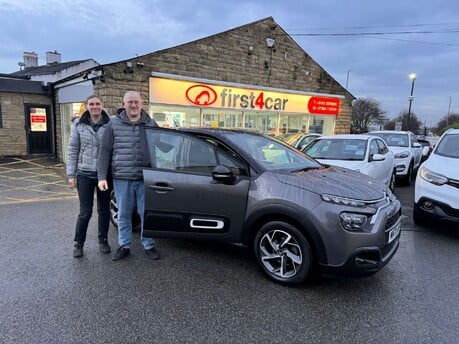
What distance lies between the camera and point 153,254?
3801mm

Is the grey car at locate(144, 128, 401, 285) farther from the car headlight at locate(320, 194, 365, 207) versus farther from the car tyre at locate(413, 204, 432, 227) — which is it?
the car tyre at locate(413, 204, 432, 227)

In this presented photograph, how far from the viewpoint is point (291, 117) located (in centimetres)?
1424

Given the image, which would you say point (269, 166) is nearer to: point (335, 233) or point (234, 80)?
point (335, 233)

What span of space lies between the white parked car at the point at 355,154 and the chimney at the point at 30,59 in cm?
2141

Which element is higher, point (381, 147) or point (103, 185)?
point (381, 147)

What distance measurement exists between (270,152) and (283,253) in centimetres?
123

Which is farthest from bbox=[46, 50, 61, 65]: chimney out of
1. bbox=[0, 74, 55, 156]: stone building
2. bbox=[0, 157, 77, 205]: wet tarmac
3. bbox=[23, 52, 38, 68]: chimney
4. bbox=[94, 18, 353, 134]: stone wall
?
bbox=[94, 18, 353, 134]: stone wall

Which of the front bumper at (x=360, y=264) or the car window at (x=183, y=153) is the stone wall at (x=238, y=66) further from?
the front bumper at (x=360, y=264)

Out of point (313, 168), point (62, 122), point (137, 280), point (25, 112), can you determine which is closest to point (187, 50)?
point (62, 122)

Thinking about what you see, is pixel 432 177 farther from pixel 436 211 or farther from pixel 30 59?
pixel 30 59

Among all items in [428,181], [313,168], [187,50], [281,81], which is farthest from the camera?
[281,81]

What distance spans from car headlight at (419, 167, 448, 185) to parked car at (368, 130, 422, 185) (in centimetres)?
432

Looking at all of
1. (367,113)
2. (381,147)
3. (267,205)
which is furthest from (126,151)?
(367,113)

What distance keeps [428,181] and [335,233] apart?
2648 millimetres
